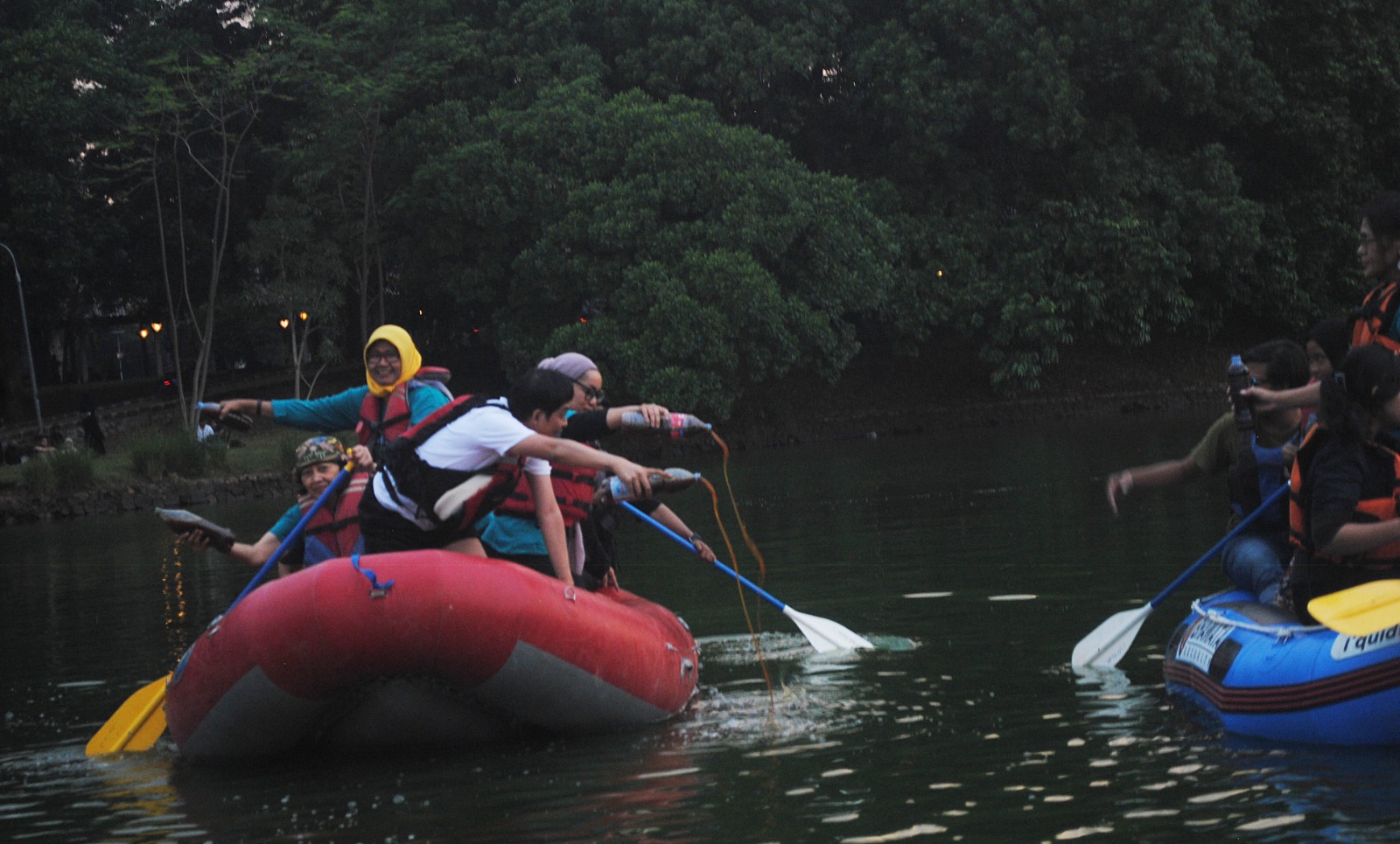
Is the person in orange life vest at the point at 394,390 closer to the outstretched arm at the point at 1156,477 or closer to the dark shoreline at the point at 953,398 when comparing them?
the outstretched arm at the point at 1156,477

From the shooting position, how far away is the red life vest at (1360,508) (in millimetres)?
6398

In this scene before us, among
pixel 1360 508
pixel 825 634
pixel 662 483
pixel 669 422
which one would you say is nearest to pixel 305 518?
pixel 669 422

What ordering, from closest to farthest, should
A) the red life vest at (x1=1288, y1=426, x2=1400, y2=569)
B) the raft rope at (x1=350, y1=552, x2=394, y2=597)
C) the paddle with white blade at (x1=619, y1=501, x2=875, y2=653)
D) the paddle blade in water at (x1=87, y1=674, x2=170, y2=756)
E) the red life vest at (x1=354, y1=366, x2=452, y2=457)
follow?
the red life vest at (x1=1288, y1=426, x2=1400, y2=569) → the raft rope at (x1=350, y1=552, x2=394, y2=597) → the paddle blade in water at (x1=87, y1=674, x2=170, y2=756) → the red life vest at (x1=354, y1=366, x2=452, y2=457) → the paddle with white blade at (x1=619, y1=501, x2=875, y2=653)

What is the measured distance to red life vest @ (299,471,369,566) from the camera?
8.13 m

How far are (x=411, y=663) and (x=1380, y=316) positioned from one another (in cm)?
415

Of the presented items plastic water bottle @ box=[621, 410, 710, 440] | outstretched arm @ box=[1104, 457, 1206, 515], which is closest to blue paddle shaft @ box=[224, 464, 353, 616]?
plastic water bottle @ box=[621, 410, 710, 440]

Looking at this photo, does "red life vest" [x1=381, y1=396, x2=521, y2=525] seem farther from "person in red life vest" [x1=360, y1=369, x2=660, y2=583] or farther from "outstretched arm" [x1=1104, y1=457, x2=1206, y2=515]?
"outstretched arm" [x1=1104, y1=457, x2=1206, y2=515]

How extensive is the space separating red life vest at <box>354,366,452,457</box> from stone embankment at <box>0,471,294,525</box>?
19413mm

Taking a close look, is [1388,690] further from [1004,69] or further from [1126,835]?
[1004,69]

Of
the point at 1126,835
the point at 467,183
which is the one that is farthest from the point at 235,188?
the point at 1126,835

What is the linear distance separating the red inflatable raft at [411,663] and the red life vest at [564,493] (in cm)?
70

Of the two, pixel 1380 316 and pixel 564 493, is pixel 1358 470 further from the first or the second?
pixel 564 493

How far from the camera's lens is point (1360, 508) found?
6.40 m

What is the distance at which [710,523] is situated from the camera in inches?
705
